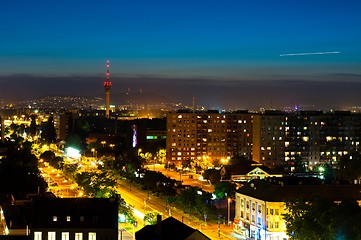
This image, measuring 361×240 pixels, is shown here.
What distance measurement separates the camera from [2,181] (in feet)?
111

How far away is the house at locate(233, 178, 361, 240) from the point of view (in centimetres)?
2472

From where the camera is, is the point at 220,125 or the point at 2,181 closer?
the point at 2,181

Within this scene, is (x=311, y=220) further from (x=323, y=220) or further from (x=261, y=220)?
(x=261, y=220)

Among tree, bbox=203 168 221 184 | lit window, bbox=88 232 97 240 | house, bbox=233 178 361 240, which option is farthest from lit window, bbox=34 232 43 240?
tree, bbox=203 168 221 184

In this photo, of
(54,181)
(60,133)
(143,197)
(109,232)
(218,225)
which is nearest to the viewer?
(109,232)

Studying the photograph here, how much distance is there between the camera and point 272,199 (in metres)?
25.0

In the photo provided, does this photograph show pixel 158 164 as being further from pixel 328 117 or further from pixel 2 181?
pixel 2 181

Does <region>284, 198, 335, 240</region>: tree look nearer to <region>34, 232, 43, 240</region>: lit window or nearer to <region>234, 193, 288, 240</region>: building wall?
<region>234, 193, 288, 240</region>: building wall

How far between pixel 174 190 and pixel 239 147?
21.2 metres

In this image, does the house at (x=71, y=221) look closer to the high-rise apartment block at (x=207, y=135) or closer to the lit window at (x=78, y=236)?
the lit window at (x=78, y=236)

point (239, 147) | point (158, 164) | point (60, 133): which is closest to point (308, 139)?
point (239, 147)

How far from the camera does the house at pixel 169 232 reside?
58.3ft

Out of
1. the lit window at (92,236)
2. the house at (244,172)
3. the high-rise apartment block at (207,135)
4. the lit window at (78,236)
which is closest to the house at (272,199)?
the lit window at (92,236)

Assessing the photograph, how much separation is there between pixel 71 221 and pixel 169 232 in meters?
2.89
